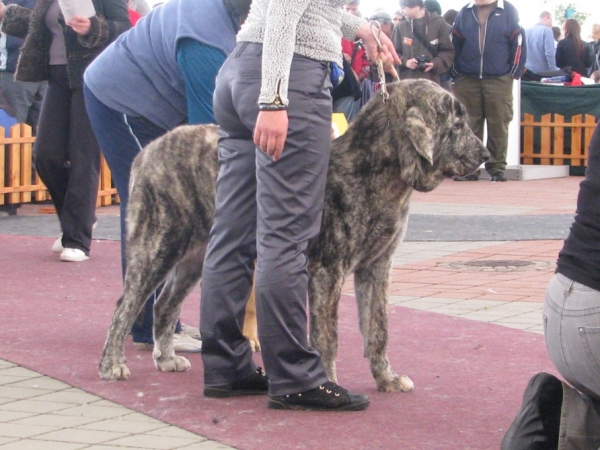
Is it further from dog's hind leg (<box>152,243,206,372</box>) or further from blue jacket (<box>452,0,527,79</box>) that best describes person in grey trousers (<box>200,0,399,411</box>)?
blue jacket (<box>452,0,527,79</box>)

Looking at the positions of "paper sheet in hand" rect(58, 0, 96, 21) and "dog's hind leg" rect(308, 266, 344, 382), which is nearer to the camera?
"dog's hind leg" rect(308, 266, 344, 382)

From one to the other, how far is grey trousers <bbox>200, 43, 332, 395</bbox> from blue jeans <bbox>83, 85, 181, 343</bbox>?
0.97 metres

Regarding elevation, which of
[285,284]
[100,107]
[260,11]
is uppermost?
[260,11]

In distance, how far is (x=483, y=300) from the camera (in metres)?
6.88

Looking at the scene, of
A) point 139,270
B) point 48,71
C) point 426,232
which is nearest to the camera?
point 139,270

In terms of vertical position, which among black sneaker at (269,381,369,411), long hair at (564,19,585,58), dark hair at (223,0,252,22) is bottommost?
black sneaker at (269,381,369,411)

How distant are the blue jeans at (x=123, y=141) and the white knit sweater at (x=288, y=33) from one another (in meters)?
1.16

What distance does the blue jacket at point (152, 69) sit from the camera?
197 inches

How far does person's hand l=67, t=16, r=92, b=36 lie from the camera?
23.4 ft

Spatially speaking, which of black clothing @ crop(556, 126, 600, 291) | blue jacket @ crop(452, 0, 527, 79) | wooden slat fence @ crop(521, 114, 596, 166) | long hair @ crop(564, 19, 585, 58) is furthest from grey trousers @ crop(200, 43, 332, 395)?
long hair @ crop(564, 19, 585, 58)

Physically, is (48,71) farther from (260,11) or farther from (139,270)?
(260,11)

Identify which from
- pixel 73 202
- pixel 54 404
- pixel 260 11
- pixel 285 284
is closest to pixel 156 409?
pixel 54 404

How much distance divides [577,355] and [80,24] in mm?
4560

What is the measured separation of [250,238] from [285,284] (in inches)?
13.4
